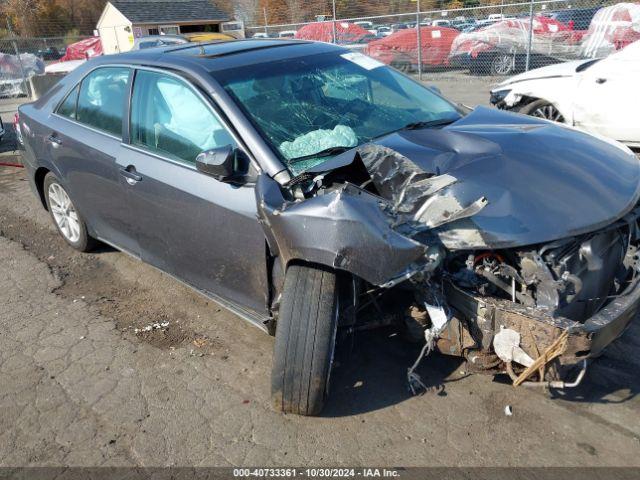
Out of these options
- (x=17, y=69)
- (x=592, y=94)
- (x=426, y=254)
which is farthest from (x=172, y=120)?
(x=17, y=69)

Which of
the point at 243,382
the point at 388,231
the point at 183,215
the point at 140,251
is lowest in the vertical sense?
the point at 243,382

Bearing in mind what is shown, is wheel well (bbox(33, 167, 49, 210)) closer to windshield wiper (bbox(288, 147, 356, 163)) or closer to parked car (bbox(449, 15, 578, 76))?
windshield wiper (bbox(288, 147, 356, 163))

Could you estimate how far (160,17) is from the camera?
100 feet

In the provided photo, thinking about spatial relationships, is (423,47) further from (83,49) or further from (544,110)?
(83,49)

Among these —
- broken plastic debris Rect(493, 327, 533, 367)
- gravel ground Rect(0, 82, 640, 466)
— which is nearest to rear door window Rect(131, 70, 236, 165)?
gravel ground Rect(0, 82, 640, 466)

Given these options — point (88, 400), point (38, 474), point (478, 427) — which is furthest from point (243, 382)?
point (478, 427)

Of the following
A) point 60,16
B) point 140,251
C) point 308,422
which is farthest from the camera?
point 60,16

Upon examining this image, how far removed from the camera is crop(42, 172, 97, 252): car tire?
491 centimetres

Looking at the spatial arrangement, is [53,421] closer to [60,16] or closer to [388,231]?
[388,231]

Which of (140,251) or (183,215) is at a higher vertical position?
(183,215)

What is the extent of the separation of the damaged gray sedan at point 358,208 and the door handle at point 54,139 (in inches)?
22.2

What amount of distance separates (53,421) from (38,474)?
1.28ft

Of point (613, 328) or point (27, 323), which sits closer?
point (613, 328)

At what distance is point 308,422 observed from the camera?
9.64 feet
